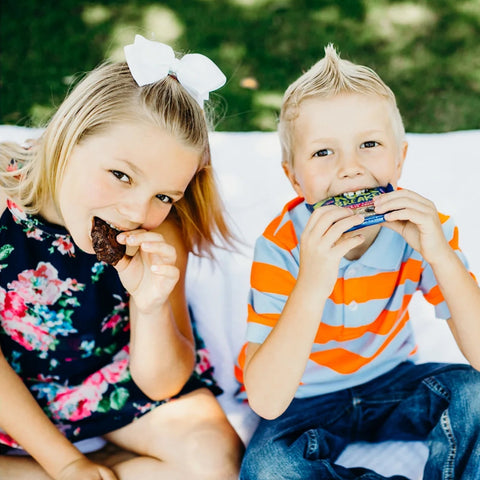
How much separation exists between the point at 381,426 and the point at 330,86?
1010 mm

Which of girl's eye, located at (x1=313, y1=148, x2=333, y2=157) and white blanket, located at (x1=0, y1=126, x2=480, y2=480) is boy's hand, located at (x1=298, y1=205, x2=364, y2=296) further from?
white blanket, located at (x1=0, y1=126, x2=480, y2=480)

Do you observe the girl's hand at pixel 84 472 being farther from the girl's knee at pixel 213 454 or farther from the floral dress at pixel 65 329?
the girl's knee at pixel 213 454

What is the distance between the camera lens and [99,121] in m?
1.68

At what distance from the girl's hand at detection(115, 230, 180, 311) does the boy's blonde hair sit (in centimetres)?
43

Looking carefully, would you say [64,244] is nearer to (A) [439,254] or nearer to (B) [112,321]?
(B) [112,321]

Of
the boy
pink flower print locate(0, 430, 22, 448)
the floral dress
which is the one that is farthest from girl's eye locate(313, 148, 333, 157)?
pink flower print locate(0, 430, 22, 448)

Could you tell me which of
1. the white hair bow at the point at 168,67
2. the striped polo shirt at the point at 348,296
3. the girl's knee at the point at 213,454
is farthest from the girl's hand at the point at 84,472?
the white hair bow at the point at 168,67

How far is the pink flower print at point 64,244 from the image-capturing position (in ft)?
6.19

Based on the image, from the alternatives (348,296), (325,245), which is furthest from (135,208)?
(348,296)

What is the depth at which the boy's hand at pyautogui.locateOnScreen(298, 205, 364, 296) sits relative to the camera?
158cm

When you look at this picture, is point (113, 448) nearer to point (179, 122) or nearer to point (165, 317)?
Answer: point (165, 317)

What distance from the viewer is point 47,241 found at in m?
1.88

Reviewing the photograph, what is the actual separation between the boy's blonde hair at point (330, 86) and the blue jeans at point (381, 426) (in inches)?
28.1

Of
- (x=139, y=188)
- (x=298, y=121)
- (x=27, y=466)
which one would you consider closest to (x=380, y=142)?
(x=298, y=121)
